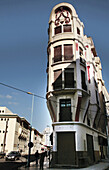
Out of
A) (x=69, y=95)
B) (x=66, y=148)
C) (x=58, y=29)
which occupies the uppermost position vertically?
(x=58, y=29)

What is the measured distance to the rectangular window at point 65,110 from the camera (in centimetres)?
1892

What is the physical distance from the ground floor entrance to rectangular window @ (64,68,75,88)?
230 inches

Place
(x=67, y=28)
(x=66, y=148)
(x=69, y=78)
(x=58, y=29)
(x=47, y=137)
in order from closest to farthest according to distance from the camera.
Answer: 1. (x=66, y=148)
2. (x=69, y=78)
3. (x=67, y=28)
4. (x=58, y=29)
5. (x=47, y=137)

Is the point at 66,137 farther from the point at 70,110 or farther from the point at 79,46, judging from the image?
the point at 79,46

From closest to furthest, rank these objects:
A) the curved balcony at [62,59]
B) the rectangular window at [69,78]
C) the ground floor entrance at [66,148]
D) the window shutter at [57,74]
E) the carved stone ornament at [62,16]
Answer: the ground floor entrance at [66,148] → the rectangular window at [69,78] → the window shutter at [57,74] → the curved balcony at [62,59] → the carved stone ornament at [62,16]

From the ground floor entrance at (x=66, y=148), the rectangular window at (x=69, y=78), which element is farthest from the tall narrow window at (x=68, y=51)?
the ground floor entrance at (x=66, y=148)

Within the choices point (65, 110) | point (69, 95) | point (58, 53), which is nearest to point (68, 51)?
point (58, 53)

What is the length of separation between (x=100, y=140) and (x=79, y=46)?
15.9 metres

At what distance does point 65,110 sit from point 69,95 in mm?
1960

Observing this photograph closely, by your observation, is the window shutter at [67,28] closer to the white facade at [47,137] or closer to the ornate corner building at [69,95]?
the ornate corner building at [69,95]

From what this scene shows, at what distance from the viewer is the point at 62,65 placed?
20.6 meters

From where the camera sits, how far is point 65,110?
1928 centimetres

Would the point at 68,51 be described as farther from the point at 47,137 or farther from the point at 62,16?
the point at 47,137

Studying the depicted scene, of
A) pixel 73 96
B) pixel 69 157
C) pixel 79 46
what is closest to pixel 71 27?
pixel 79 46
